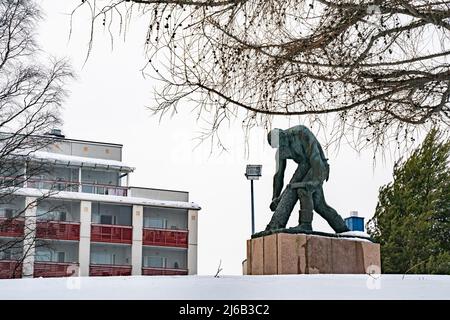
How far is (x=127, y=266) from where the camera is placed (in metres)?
28.7

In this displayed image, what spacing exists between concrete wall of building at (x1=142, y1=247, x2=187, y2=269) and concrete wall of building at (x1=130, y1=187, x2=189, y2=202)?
7.22 ft

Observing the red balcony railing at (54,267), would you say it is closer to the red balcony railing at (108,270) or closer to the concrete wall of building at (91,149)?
the red balcony railing at (108,270)

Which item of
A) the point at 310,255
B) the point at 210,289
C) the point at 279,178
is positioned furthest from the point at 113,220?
the point at 210,289

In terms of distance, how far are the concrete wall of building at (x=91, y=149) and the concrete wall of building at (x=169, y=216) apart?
8.70 feet

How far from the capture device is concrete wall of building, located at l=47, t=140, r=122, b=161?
2983 cm

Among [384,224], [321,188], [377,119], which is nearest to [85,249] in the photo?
[384,224]

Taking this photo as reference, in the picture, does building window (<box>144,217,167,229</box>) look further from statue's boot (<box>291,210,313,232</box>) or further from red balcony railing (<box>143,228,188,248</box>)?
statue's boot (<box>291,210,313,232</box>)

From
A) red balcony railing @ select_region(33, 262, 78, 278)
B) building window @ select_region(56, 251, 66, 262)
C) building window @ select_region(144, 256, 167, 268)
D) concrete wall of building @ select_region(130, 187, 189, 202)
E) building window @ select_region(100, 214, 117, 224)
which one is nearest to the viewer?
red balcony railing @ select_region(33, 262, 78, 278)

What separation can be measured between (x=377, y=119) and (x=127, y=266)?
2479 centimetres

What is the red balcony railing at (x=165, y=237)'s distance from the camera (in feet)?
96.0

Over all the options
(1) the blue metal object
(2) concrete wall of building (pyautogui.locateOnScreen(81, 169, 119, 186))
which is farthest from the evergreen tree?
(2) concrete wall of building (pyautogui.locateOnScreen(81, 169, 119, 186))
